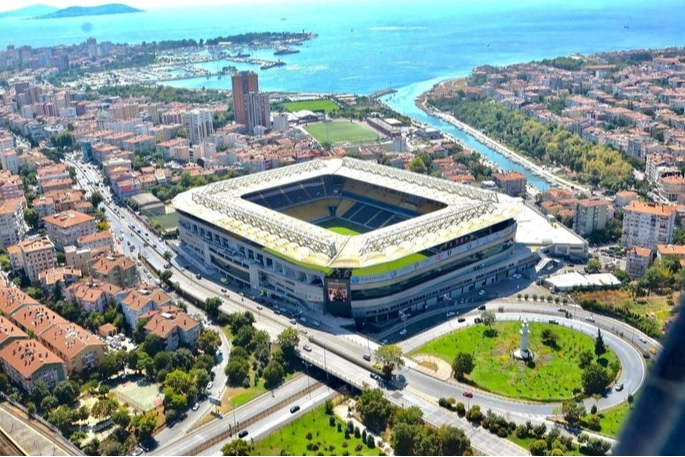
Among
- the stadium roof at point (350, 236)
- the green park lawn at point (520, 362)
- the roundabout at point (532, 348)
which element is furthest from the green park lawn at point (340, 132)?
the green park lawn at point (520, 362)

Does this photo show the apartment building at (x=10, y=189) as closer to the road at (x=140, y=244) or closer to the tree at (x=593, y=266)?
the road at (x=140, y=244)

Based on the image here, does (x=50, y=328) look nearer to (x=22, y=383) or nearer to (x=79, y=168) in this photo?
(x=22, y=383)

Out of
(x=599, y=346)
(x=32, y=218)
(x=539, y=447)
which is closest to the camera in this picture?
(x=539, y=447)

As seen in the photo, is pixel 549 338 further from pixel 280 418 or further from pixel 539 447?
pixel 280 418

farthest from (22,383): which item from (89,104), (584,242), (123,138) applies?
(89,104)

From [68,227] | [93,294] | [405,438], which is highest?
[68,227]

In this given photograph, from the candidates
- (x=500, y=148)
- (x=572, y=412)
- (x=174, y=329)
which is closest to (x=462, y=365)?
(x=572, y=412)
